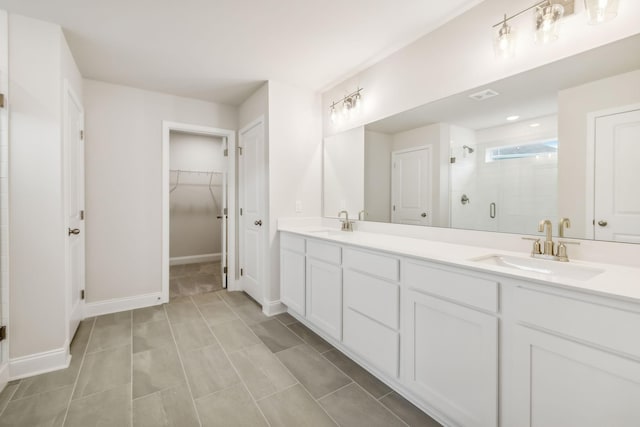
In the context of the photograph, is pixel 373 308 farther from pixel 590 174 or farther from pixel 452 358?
pixel 590 174

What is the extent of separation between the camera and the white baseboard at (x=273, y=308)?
9.68 feet

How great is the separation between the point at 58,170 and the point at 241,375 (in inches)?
75.7

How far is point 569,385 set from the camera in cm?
102

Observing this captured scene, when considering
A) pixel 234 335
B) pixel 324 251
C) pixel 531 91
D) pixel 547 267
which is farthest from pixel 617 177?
pixel 234 335

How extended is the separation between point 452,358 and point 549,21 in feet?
5.80

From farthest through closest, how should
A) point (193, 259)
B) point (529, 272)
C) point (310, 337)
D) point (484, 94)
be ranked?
point (193, 259) → point (310, 337) → point (484, 94) → point (529, 272)

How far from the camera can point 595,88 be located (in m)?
1.37

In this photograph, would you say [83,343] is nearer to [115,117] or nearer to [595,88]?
[115,117]

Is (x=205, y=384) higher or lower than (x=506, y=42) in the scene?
lower

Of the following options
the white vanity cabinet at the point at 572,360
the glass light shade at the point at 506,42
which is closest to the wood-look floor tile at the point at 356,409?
the white vanity cabinet at the point at 572,360

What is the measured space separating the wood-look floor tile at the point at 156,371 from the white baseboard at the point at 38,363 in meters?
0.45

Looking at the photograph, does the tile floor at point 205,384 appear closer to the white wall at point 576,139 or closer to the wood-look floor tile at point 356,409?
the wood-look floor tile at point 356,409

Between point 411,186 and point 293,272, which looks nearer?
point 411,186

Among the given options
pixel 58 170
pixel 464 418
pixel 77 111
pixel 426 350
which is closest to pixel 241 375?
pixel 426 350
